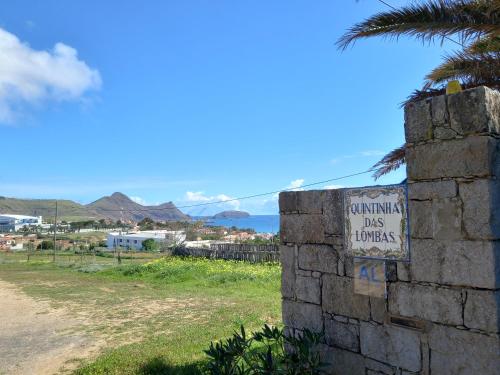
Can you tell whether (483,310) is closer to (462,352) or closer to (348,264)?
(462,352)

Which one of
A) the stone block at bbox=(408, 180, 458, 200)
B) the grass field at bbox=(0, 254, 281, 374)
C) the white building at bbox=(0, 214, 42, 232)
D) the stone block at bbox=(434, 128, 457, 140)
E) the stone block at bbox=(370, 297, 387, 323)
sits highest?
the white building at bbox=(0, 214, 42, 232)

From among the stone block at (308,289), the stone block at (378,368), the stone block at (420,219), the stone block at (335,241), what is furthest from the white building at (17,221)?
the stone block at (420,219)

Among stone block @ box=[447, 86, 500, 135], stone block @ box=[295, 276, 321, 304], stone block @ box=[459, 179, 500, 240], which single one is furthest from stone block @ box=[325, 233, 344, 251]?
stone block @ box=[447, 86, 500, 135]

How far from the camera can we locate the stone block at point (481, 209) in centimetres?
326

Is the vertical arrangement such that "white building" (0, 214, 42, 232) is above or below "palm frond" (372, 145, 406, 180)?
above

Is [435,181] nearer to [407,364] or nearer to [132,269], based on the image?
[407,364]

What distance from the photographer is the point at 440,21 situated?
233 inches

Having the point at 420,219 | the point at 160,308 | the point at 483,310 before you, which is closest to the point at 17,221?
the point at 160,308

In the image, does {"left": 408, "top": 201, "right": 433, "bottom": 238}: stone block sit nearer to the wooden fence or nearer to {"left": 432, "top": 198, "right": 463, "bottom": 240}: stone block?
{"left": 432, "top": 198, "right": 463, "bottom": 240}: stone block

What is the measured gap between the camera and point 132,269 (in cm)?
2112

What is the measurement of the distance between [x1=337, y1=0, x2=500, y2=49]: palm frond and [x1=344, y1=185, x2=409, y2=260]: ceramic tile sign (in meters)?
3.15

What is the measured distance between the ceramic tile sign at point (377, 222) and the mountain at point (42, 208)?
171 m

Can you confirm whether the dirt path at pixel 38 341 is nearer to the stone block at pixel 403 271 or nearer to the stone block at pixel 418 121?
the stone block at pixel 403 271

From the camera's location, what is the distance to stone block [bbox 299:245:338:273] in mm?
4608
